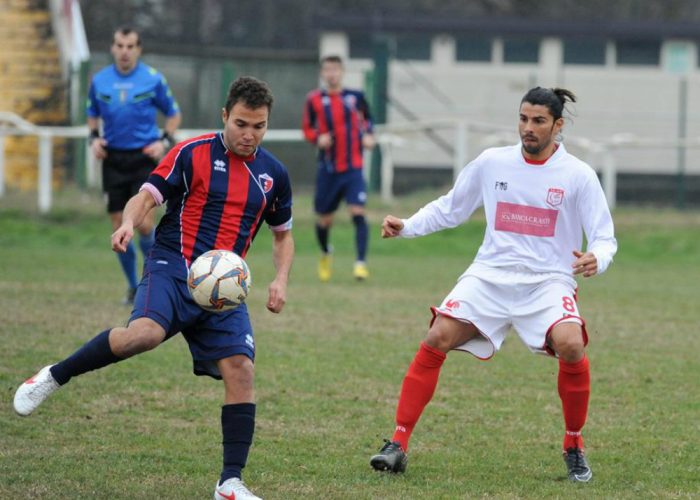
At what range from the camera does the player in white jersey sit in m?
5.50

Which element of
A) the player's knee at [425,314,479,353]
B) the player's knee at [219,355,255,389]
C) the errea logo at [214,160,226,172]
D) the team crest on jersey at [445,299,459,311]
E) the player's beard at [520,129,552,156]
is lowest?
the player's knee at [219,355,255,389]

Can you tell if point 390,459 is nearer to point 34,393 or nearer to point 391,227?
point 391,227

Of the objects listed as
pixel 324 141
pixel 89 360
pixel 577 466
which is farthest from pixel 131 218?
pixel 324 141

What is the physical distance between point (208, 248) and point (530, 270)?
4.90ft

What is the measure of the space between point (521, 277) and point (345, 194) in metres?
7.34

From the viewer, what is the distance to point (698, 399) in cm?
723

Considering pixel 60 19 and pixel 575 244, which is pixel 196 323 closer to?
pixel 575 244

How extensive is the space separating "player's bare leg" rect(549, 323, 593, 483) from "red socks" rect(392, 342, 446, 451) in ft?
1.80

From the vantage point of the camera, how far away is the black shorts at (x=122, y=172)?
1034 centimetres

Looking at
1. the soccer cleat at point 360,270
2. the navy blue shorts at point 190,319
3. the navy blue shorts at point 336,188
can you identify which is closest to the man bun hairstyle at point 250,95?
the navy blue shorts at point 190,319

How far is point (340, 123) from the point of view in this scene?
12844mm

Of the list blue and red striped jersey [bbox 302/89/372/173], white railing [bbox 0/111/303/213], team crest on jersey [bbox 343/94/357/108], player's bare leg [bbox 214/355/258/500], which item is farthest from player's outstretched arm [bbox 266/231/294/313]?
white railing [bbox 0/111/303/213]

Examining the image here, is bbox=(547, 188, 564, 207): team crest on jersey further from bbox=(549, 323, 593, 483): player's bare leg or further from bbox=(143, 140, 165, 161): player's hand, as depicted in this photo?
bbox=(143, 140, 165, 161): player's hand

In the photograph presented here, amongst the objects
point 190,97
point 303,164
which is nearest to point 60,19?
point 190,97
